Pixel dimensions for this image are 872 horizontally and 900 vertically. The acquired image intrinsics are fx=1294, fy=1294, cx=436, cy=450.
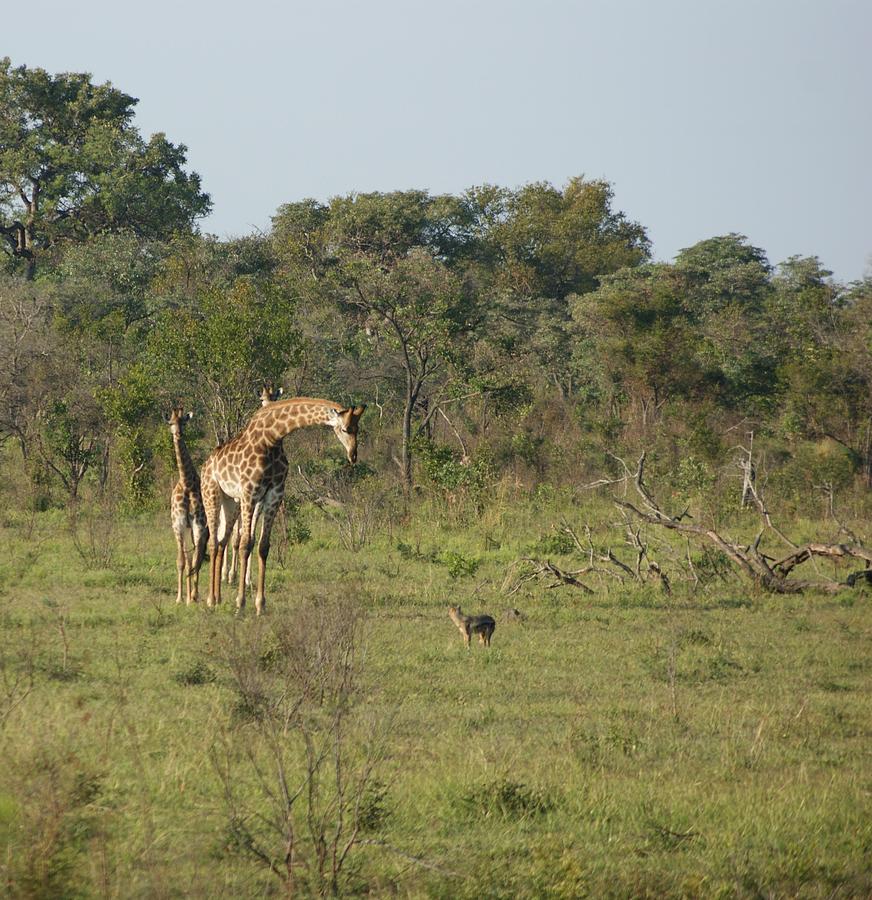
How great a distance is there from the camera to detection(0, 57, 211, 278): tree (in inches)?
1414

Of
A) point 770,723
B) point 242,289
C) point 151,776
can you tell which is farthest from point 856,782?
point 242,289

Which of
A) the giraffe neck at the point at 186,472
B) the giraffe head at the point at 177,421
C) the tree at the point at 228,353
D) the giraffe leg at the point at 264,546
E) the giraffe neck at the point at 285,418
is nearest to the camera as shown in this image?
the giraffe leg at the point at 264,546

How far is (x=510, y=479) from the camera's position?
18.8 metres

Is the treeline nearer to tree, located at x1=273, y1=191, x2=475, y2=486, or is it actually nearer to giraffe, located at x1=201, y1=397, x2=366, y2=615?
tree, located at x1=273, y1=191, x2=475, y2=486

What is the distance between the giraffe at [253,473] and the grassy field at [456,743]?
2.19 ft

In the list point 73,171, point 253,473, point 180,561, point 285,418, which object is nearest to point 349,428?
point 285,418

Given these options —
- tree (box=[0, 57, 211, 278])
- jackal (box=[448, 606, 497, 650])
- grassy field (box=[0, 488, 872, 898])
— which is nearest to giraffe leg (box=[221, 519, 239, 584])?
grassy field (box=[0, 488, 872, 898])

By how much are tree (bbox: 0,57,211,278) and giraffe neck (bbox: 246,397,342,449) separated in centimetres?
2559

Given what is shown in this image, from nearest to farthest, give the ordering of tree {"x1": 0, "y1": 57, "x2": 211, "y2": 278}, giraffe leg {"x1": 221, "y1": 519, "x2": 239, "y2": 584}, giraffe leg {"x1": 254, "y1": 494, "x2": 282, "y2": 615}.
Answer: giraffe leg {"x1": 254, "y1": 494, "x2": 282, "y2": 615} < giraffe leg {"x1": 221, "y1": 519, "x2": 239, "y2": 584} < tree {"x1": 0, "y1": 57, "x2": 211, "y2": 278}

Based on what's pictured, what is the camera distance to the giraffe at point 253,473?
1121cm

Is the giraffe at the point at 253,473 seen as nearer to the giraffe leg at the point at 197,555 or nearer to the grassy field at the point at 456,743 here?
the giraffe leg at the point at 197,555

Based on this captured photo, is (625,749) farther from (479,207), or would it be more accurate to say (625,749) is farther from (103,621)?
(479,207)

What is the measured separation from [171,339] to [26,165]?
2105cm

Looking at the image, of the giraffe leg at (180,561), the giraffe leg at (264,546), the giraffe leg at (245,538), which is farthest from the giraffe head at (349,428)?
the giraffe leg at (180,561)
